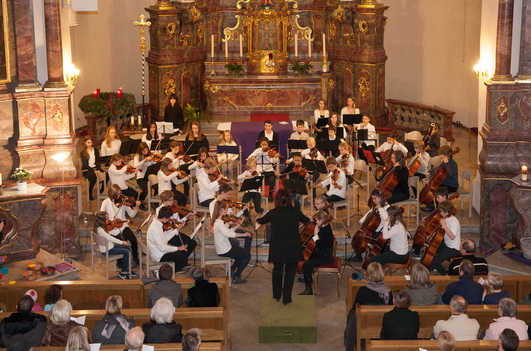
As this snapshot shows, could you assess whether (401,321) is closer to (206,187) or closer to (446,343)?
(446,343)

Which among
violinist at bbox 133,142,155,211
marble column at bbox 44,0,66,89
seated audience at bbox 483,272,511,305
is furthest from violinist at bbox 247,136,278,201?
seated audience at bbox 483,272,511,305

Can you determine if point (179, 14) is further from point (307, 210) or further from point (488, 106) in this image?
point (488, 106)

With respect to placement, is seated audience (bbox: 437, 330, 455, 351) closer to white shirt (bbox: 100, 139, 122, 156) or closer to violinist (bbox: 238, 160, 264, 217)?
violinist (bbox: 238, 160, 264, 217)

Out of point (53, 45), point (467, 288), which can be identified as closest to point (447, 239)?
point (467, 288)

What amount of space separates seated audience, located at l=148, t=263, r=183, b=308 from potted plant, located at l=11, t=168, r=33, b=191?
3.85 meters

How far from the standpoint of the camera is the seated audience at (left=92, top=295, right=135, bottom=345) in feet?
32.8

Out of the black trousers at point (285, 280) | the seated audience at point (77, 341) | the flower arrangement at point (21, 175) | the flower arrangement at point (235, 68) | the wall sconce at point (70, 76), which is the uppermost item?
the wall sconce at point (70, 76)

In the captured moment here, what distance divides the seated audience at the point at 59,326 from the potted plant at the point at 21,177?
4.63m

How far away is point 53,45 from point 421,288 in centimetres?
715

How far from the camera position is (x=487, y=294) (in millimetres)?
11203

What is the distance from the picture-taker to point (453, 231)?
13.4m

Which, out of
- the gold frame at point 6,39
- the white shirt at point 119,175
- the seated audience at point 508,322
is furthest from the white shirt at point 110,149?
the seated audience at point 508,322

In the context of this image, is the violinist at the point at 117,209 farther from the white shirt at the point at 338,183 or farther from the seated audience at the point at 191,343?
the seated audience at the point at 191,343

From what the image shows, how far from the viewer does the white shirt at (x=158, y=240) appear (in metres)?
13.2
